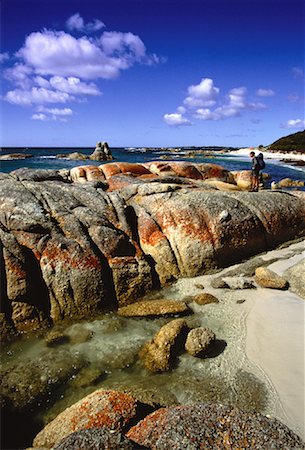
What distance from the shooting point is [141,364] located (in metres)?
7.01

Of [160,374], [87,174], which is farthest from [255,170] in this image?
[160,374]

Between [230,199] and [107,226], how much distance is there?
5.12 meters

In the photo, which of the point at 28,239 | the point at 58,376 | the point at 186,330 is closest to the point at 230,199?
the point at 186,330

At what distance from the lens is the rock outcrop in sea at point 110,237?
8672mm

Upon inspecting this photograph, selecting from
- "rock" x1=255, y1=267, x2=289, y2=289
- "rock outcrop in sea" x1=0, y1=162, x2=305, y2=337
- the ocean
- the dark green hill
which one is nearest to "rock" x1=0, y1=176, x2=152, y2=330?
"rock outcrop in sea" x1=0, y1=162, x2=305, y2=337

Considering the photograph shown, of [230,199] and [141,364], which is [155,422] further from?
[230,199]

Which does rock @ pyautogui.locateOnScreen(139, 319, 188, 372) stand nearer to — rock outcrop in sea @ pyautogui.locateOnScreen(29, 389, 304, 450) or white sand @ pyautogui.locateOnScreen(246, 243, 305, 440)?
white sand @ pyautogui.locateOnScreen(246, 243, 305, 440)

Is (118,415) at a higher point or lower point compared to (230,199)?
lower

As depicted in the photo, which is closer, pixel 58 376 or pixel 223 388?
pixel 223 388

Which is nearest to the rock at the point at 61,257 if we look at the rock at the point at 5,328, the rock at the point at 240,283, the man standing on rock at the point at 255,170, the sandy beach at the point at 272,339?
the rock at the point at 5,328

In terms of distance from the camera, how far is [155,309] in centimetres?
870

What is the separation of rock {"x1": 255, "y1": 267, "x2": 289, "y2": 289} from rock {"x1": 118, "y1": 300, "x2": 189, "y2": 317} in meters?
2.68

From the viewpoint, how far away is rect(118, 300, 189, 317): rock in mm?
8672

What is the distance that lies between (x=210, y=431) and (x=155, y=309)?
4.68 m
